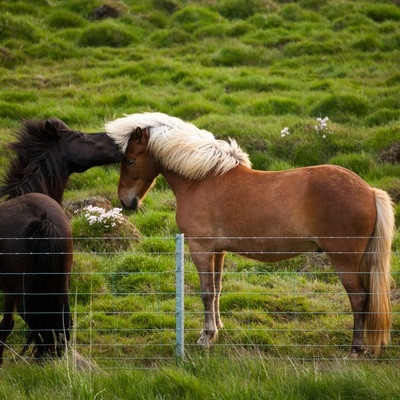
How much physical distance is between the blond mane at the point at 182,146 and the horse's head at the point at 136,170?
0.07 metres

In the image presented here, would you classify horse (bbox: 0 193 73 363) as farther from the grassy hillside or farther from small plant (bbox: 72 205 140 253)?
small plant (bbox: 72 205 140 253)

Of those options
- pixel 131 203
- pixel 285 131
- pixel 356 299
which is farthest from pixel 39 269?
pixel 285 131

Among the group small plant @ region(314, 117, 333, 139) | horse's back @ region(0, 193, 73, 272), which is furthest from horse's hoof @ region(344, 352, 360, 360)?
small plant @ region(314, 117, 333, 139)

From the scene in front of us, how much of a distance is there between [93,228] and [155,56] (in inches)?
267

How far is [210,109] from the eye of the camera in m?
12.0

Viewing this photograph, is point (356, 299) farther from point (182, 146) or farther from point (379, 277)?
point (182, 146)

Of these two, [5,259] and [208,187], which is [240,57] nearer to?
[208,187]

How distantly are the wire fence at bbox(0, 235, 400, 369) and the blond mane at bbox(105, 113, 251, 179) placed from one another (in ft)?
2.79

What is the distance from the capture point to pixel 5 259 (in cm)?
616

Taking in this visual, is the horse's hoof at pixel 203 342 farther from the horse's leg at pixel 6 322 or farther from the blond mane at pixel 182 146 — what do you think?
the horse's leg at pixel 6 322

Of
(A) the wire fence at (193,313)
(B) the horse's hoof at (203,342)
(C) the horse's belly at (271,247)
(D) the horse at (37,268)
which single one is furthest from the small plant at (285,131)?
(D) the horse at (37,268)

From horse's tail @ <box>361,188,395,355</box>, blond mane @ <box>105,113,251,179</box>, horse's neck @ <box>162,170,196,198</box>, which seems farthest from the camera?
horse's neck @ <box>162,170,196,198</box>

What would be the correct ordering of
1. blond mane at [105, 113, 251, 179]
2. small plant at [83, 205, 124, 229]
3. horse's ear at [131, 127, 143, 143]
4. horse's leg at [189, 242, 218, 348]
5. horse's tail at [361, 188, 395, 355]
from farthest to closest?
small plant at [83, 205, 124, 229]
horse's ear at [131, 127, 143, 143]
blond mane at [105, 113, 251, 179]
horse's leg at [189, 242, 218, 348]
horse's tail at [361, 188, 395, 355]

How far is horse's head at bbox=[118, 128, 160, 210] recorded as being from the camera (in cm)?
735
